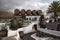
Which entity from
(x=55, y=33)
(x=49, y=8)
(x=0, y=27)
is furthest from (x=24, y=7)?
(x=55, y=33)

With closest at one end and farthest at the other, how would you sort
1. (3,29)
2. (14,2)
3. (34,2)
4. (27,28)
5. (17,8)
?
(3,29)
(27,28)
(14,2)
(34,2)
(17,8)

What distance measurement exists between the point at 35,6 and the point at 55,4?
3.28 meters

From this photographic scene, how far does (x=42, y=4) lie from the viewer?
22469mm

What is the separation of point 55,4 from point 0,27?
→ 35.1 feet

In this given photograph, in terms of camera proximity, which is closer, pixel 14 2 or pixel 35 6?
pixel 14 2

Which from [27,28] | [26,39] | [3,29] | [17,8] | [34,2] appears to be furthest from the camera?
[17,8]

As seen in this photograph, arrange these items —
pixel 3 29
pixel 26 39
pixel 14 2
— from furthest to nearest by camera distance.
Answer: pixel 14 2 → pixel 3 29 → pixel 26 39

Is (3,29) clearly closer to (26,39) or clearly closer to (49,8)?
(26,39)

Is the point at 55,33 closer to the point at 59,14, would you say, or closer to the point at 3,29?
the point at 3,29

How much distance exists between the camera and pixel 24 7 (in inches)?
876

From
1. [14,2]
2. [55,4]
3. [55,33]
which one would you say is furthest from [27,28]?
[55,4]

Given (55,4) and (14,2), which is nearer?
(14,2)

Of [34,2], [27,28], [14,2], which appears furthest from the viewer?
[34,2]

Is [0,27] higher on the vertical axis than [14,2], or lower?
lower
